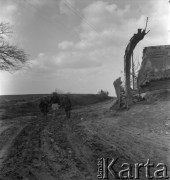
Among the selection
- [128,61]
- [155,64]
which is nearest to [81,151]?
[128,61]

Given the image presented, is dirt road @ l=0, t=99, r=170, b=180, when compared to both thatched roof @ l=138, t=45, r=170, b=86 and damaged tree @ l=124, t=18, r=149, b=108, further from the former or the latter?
thatched roof @ l=138, t=45, r=170, b=86

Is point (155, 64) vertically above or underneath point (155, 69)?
above

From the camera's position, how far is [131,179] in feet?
20.2

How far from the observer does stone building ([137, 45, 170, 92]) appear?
28.0 m

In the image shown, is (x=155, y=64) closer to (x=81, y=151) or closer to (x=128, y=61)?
(x=128, y=61)

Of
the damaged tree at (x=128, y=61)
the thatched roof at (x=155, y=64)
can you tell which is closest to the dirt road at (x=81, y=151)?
the damaged tree at (x=128, y=61)

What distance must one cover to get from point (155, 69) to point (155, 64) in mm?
1117

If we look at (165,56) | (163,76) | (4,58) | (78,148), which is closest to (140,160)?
(78,148)

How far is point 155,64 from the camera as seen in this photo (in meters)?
30.6

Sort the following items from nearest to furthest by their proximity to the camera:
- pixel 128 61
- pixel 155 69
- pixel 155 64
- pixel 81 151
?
1. pixel 81 151
2. pixel 128 61
3. pixel 155 69
4. pixel 155 64

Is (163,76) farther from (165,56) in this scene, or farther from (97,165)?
(97,165)

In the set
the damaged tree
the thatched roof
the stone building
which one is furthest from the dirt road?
the thatched roof

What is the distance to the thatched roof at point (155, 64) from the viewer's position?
1120 inches

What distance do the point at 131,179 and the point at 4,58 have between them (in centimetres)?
2417
